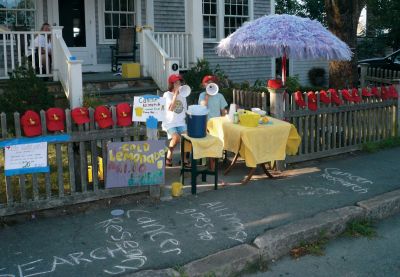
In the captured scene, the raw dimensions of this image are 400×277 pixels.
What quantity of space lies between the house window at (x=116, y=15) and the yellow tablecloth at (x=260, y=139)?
286 inches

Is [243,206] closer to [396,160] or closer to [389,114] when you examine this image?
[396,160]

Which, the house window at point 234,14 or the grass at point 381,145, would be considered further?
the house window at point 234,14

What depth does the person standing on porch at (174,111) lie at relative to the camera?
730 cm

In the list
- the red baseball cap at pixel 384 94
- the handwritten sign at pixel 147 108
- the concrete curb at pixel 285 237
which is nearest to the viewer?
the concrete curb at pixel 285 237

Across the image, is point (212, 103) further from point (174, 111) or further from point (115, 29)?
point (115, 29)

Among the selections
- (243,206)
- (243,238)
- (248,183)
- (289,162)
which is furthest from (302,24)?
(243,238)

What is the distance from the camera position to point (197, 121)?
6523 mm

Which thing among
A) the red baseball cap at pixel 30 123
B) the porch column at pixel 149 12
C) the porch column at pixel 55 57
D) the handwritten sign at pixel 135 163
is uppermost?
the porch column at pixel 149 12

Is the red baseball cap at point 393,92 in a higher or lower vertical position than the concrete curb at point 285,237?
higher

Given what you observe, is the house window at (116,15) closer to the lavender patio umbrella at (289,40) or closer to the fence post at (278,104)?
the lavender patio umbrella at (289,40)

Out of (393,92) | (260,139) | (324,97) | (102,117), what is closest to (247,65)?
(393,92)

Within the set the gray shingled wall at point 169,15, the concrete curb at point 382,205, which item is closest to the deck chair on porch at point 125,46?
the gray shingled wall at point 169,15

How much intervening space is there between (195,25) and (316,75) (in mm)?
11033

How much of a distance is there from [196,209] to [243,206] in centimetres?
59
